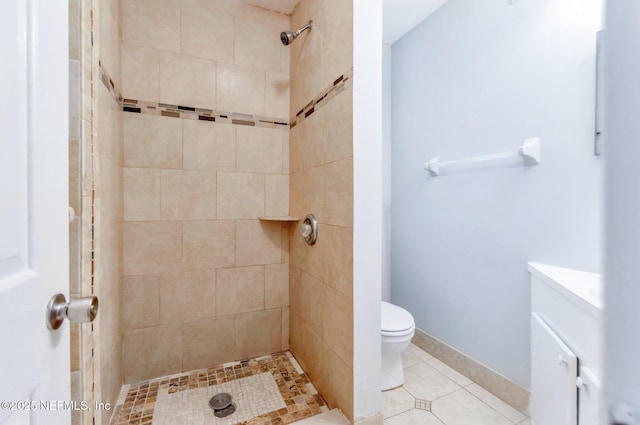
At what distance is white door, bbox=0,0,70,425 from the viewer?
0.43m

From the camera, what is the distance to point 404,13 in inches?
78.5

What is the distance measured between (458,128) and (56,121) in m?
1.95

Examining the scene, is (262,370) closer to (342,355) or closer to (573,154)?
(342,355)

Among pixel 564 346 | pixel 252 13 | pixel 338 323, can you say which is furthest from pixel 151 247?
pixel 564 346

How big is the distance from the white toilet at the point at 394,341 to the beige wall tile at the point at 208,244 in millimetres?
1051

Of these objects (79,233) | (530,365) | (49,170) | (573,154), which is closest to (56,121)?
(49,170)

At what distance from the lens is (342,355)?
131 centimetres

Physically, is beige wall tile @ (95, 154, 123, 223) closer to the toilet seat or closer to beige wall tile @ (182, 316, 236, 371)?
beige wall tile @ (182, 316, 236, 371)

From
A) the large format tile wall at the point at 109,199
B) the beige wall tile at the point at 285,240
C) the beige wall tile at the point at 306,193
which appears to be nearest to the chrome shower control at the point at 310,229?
the beige wall tile at the point at 306,193

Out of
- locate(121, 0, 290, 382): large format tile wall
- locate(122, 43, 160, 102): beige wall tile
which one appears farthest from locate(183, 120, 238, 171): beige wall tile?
locate(122, 43, 160, 102): beige wall tile

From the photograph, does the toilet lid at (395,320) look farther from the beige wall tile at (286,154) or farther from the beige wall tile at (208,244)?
the beige wall tile at (286,154)

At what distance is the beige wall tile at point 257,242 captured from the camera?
1.86 metres

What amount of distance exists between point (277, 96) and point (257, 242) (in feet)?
3.39

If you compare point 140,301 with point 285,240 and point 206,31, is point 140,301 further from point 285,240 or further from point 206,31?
point 206,31
